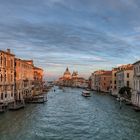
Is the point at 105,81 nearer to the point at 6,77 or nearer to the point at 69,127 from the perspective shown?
the point at 6,77

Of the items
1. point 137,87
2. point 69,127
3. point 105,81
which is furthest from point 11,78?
point 105,81

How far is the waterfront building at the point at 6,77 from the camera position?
3862 centimetres

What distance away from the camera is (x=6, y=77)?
40969mm

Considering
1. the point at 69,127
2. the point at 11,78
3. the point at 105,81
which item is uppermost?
the point at 11,78

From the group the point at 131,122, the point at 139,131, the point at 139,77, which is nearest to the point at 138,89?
the point at 139,77

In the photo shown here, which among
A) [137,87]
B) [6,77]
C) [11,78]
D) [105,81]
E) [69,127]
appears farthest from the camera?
[105,81]

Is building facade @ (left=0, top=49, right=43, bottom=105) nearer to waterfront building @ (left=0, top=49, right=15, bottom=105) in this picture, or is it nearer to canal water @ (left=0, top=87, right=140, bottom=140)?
waterfront building @ (left=0, top=49, right=15, bottom=105)

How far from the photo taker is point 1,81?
126 feet

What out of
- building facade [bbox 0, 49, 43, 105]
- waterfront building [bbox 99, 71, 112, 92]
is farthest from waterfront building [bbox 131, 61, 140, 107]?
waterfront building [bbox 99, 71, 112, 92]

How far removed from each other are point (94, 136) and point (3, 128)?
7988mm

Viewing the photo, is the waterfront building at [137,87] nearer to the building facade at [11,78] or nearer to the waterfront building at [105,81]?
the building facade at [11,78]

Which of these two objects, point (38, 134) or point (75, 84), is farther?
point (75, 84)

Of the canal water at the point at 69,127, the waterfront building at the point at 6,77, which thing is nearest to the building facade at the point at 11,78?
the waterfront building at the point at 6,77

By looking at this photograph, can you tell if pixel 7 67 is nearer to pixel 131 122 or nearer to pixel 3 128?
pixel 3 128
